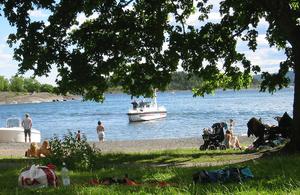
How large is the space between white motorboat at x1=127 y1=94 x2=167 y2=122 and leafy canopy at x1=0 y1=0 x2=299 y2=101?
4729 cm

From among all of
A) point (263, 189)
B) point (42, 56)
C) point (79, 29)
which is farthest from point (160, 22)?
point (263, 189)

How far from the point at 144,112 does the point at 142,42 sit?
164 ft

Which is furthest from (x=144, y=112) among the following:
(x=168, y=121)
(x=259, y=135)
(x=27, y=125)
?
(x=259, y=135)

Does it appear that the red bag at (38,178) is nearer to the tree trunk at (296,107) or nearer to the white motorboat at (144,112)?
the tree trunk at (296,107)

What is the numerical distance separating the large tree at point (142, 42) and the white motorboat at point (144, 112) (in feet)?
155

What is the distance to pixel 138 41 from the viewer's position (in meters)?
20.7

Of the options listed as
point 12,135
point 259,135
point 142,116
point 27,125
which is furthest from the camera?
point 142,116

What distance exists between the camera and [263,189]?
25.5ft

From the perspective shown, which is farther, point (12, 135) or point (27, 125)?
point (12, 135)

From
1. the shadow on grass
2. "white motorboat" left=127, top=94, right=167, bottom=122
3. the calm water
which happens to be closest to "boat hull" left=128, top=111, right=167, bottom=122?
"white motorboat" left=127, top=94, right=167, bottom=122

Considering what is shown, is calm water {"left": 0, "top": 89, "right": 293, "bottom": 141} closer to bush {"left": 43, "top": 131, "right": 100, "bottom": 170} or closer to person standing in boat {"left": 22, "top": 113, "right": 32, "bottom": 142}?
person standing in boat {"left": 22, "top": 113, "right": 32, "bottom": 142}

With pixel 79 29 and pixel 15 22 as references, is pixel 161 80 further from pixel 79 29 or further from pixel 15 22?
pixel 15 22

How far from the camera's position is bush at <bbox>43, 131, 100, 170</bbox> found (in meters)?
15.3

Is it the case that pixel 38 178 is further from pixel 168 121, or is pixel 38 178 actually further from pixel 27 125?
pixel 168 121
